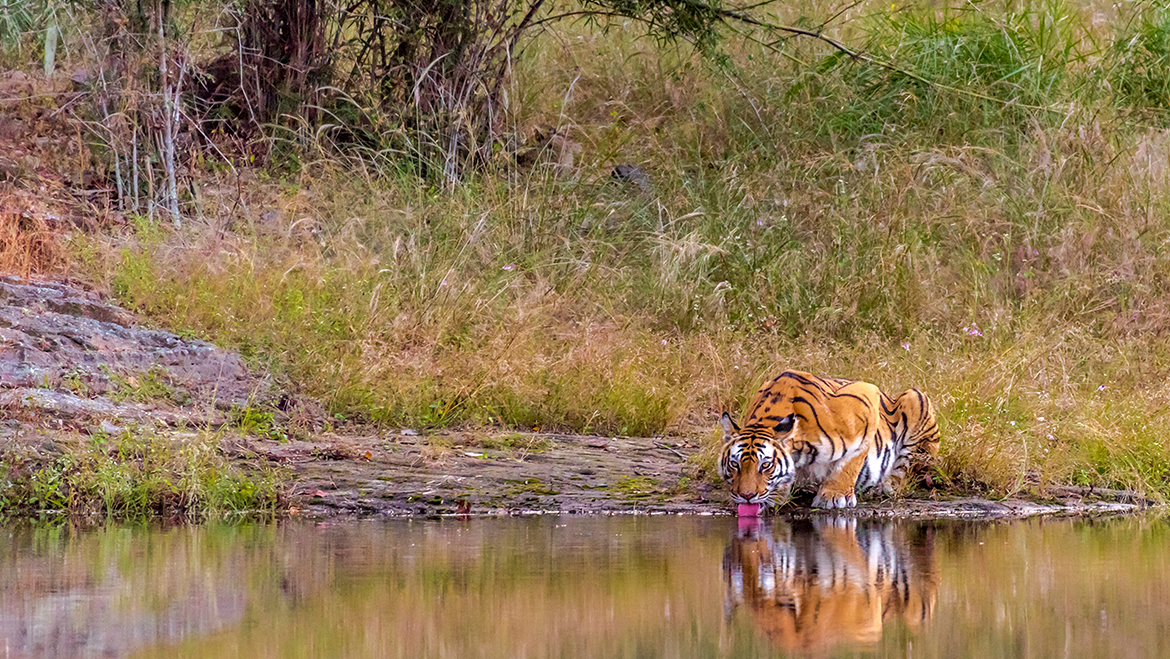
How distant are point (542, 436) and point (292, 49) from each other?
6520 millimetres

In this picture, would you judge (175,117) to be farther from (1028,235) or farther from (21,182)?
(1028,235)

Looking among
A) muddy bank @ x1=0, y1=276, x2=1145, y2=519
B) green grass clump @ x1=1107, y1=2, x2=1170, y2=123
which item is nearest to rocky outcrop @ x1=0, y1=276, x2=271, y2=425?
muddy bank @ x1=0, y1=276, x2=1145, y2=519

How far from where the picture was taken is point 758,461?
25.1ft

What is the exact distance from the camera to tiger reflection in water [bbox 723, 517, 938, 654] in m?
5.03

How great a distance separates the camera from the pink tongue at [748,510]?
7.82m

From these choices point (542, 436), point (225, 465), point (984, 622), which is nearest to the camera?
point (984, 622)

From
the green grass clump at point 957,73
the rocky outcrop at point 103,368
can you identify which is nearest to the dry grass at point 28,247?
the rocky outcrop at point 103,368

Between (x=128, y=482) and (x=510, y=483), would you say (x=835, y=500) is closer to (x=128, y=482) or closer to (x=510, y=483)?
(x=510, y=483)

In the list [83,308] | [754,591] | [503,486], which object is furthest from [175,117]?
[754,591]

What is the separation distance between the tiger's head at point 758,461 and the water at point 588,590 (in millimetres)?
223

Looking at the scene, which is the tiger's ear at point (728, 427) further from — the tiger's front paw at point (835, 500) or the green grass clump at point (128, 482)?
the green grass clump at point (128, 482)

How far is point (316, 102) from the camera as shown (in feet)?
48.2

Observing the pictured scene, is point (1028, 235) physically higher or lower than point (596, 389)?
higher

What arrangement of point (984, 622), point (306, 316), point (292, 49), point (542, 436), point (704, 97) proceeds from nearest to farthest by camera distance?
point (984, 622) < point (542, 436) < point (306, 316) < point (292, 49) < point (704, 97)
